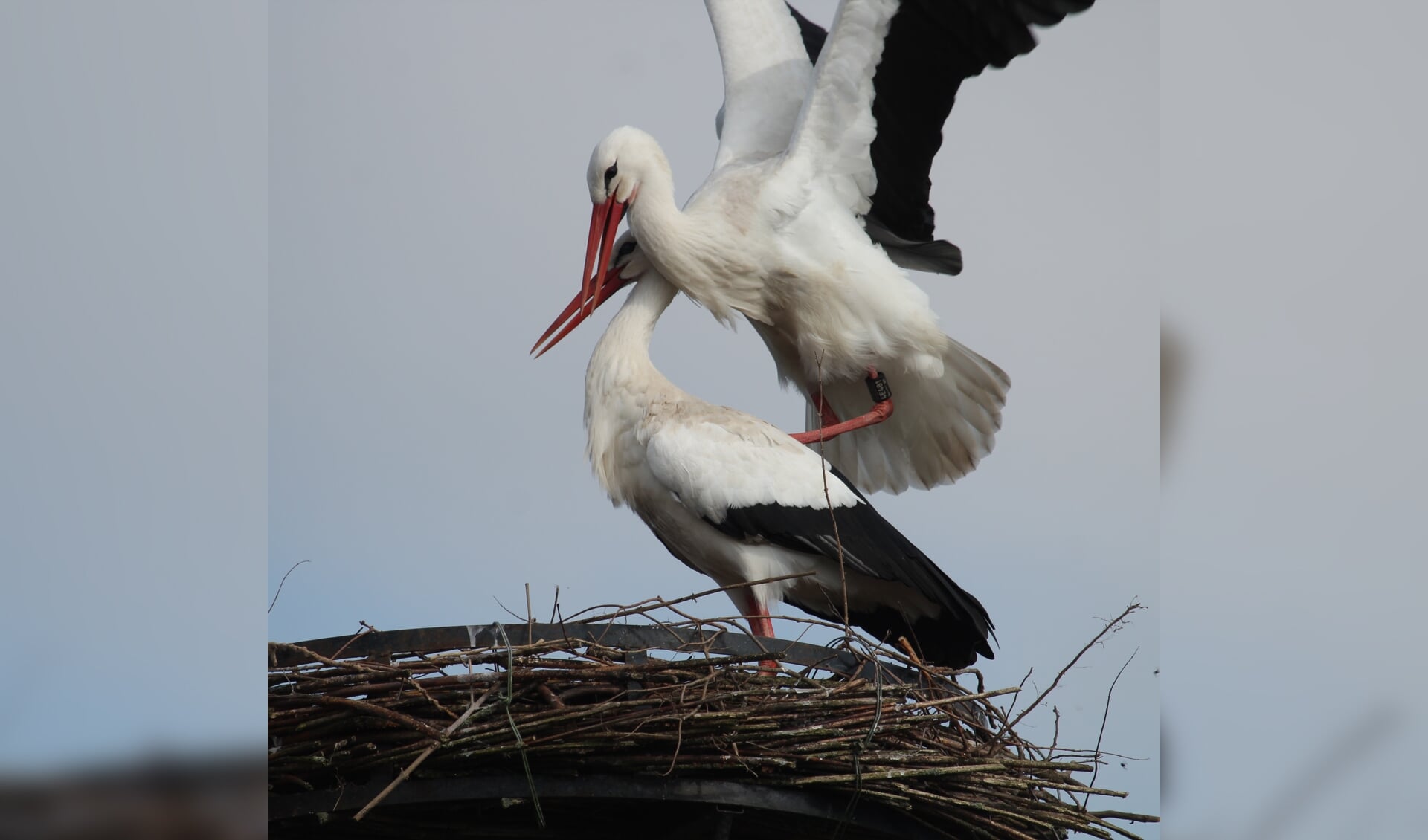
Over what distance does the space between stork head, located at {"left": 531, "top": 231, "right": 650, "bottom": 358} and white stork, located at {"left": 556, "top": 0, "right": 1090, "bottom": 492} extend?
0.04m

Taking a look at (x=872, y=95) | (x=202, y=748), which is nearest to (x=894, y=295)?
(x=872, y=95)

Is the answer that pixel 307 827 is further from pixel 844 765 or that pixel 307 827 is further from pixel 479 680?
pixel 844 765

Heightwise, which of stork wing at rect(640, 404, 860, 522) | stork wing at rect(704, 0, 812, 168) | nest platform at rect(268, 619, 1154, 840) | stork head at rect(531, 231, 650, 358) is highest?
stork wing at rect(704, 0, 812, 168)

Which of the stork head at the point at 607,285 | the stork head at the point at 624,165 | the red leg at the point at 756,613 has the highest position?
the stork head at the point at 624,165

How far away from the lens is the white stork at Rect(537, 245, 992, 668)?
3.03m

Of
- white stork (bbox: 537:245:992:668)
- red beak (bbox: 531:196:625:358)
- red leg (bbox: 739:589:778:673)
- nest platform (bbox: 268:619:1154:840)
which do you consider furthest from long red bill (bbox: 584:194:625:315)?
nest platform (bbox: 268:619:1154:840)

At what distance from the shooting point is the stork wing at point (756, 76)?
4492mm

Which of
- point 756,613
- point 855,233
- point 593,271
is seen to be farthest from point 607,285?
point 756,613

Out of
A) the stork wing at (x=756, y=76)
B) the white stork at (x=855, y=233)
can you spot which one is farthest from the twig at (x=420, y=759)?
the stork wing at (x=756, y=76)

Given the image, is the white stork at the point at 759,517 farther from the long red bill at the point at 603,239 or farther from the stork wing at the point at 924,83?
the stork wing at the point at 924,83

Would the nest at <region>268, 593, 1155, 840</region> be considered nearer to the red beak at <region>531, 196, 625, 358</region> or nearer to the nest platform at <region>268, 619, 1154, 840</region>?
the nest platform at <region>268, 619, 1154, 840</region>

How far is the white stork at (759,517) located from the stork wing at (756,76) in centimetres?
137

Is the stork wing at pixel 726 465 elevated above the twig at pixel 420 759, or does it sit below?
above

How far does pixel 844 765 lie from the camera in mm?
2338
